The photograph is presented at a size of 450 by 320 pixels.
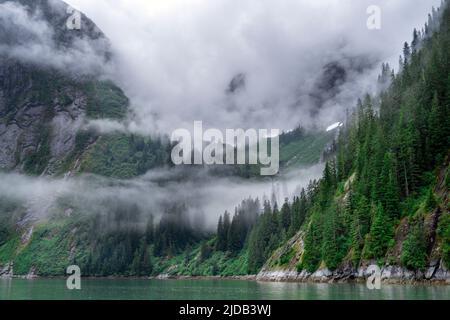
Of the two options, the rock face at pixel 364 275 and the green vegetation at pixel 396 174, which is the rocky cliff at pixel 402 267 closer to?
the rock face at pixel 364 275

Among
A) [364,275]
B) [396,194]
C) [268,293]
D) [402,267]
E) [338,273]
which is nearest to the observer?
[268,293]

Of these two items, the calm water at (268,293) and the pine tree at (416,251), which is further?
the pine tree at (416,251)

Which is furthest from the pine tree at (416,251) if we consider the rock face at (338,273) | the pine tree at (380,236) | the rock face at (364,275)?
the pine tree at (380,236)

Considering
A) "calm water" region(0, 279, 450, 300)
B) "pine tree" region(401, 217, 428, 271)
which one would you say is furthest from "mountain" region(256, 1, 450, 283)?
"calm water" region(0, 279, 450, 300)

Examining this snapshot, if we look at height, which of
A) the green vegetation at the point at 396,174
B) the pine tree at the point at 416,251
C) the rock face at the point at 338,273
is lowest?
the rock face at the point at 338,273

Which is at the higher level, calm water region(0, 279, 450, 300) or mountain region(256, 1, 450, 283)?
mountain region(256, 1, 450, 283)

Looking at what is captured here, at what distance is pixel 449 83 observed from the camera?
122250 millimetres

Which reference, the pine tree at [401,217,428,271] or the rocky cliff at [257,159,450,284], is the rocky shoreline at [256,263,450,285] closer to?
the rocky cliff at [257,159,450,284]

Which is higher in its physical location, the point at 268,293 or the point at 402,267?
the point at 402,267

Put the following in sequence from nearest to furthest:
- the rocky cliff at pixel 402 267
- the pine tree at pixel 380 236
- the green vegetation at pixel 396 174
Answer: the rocky cliff at pixel 402 267
the pine tree at pixel 380 236
the green vegetation at pixel 396 174

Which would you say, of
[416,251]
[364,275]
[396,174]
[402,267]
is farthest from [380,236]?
[396,174]

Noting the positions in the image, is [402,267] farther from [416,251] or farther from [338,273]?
[338,273]
